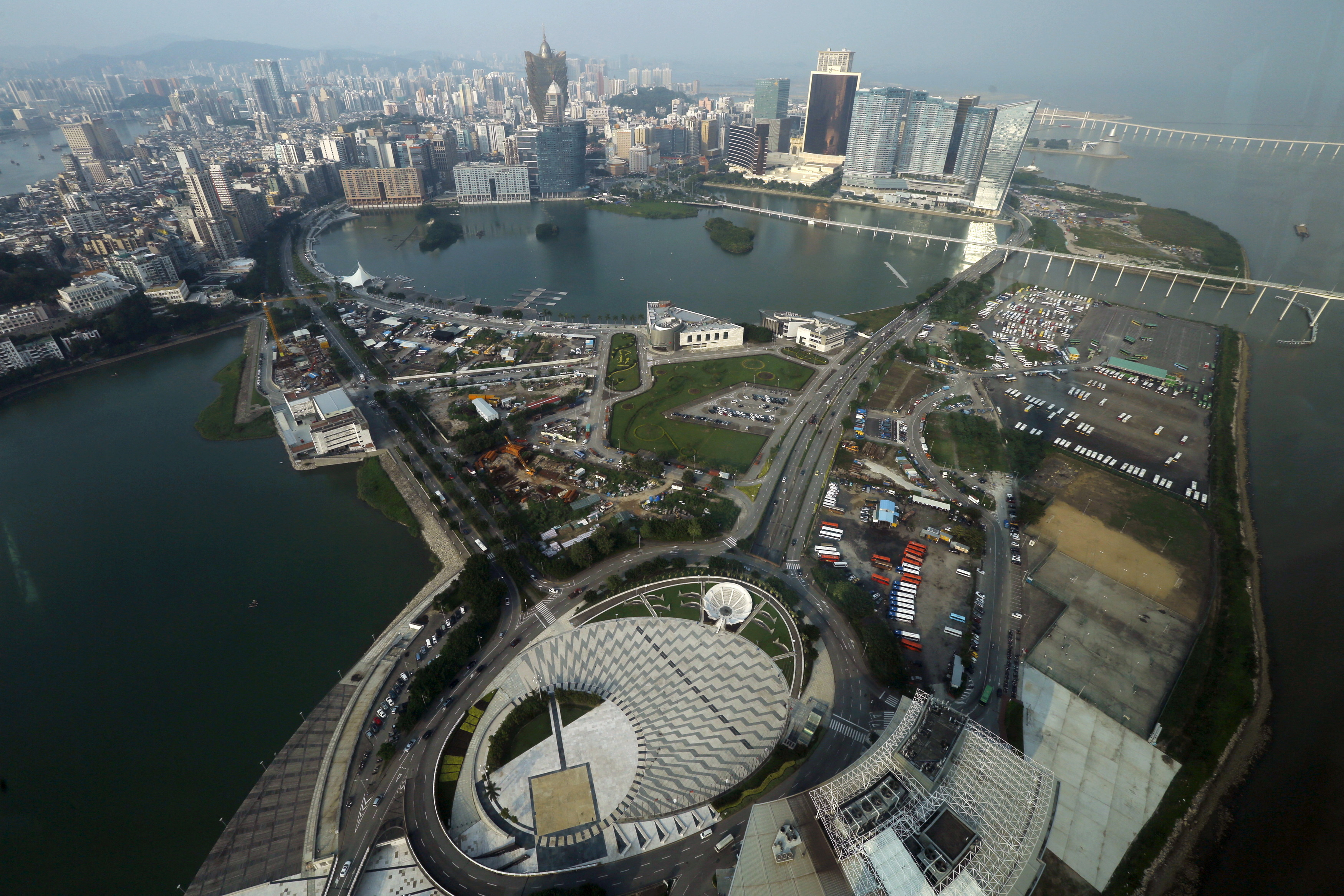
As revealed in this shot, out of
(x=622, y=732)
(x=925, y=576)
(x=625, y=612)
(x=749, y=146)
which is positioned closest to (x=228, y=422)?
(x=625, y=612)

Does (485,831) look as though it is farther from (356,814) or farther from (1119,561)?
(1119,561)

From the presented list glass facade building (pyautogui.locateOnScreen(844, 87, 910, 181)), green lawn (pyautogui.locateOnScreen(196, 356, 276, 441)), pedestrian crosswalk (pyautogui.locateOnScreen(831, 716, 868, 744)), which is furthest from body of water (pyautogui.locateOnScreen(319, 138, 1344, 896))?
green lawn (pyautogui.locateOnScreen(196, 356, 276, 441))

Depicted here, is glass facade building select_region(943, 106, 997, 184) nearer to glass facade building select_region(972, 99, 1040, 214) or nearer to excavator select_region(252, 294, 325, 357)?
glass facade building select_region(972, 99, 1040, 214)

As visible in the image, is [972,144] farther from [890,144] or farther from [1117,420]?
[1117,420]

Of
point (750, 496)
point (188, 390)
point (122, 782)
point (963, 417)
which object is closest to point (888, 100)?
point (963, 417)

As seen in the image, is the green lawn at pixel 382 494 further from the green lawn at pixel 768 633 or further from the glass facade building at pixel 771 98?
the glass facade building at pixel 771 98
